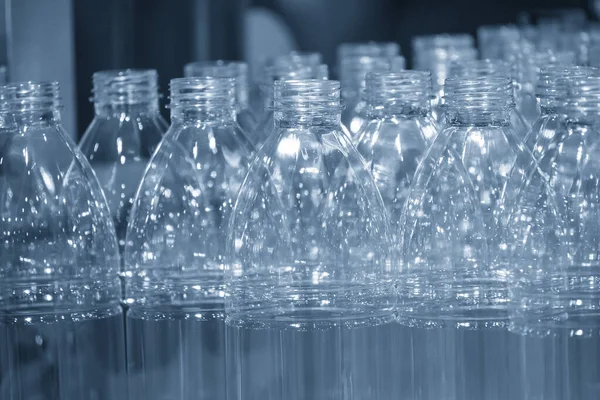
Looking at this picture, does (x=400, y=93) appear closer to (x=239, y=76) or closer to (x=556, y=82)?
(x=556, y=82)

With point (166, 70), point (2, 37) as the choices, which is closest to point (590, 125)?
point (2, 37)

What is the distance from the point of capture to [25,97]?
129 cm

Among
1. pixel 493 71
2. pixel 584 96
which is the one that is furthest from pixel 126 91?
pixel 584 96

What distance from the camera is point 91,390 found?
1.32 m

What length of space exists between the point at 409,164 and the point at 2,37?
0.71 meters

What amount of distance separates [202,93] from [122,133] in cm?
24

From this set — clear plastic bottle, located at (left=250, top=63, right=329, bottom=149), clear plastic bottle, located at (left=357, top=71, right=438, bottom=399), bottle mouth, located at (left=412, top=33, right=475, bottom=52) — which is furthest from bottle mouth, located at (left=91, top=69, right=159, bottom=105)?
bottle mouth, located at (left=412, top=33, right=475, bottom=52)

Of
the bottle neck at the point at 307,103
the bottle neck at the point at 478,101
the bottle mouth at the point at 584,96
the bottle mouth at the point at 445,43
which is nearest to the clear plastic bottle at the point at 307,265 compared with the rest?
the bottle neck at the point at 307,103

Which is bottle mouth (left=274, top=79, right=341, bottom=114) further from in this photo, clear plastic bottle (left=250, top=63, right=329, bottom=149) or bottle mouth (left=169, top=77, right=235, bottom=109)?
clear plastic bottle (left=250, top=63, right=329, bottom=149)

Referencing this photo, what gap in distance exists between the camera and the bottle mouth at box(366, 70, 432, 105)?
4.43 ft

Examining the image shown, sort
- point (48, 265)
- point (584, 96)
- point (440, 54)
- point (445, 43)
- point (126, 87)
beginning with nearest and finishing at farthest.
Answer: point (584, 96), point (48, 265), point (126, 87), point (440, 54), point (445, 43)

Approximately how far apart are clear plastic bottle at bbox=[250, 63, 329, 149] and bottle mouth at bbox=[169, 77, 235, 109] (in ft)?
0.67

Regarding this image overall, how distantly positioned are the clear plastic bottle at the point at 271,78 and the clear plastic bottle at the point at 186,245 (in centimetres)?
19

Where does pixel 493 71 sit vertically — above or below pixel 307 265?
above
